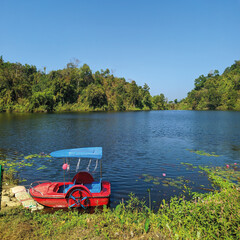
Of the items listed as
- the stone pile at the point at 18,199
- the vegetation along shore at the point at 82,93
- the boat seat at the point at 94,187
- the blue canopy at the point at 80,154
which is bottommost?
the stone pile at the point at 18,199

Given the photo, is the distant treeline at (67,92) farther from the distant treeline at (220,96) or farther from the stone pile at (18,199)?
the stone pile at (18,199)

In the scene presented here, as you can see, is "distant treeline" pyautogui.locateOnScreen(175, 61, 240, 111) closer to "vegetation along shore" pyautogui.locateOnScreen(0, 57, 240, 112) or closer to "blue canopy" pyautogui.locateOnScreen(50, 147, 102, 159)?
"vegetation along shore" pyautogui.locateOnScreen(0, 57, 240, 112)

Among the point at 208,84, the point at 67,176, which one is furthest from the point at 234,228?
the point at 208,84

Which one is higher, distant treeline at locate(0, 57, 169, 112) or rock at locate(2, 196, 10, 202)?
distant treeline at locate(0, 57, 169, 112)

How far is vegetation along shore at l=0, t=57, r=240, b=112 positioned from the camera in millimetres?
84438

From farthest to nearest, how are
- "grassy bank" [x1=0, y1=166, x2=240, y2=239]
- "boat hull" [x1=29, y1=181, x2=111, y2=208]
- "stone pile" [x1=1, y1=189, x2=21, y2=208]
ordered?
"boat hull" [x1=29, y1=181, x2=111, y2=208]
"stone pile" [x1=1, y1=189, x2=21, y2=208]
"grassy bank" [x1=0, y1=166, x2=240, y2=239]

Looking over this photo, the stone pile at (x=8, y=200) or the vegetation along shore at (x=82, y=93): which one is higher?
the vegetation along shore at (x=82, y=93)

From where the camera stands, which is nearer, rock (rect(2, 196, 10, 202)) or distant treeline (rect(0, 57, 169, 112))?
rock (rect(2, 196, 10, 202))

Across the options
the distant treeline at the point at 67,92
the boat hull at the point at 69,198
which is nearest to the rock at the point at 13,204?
the boat hull at the point at 69,198

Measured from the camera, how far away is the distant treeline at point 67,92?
83750 mm

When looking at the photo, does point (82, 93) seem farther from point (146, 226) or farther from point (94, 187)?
point (146, 226)

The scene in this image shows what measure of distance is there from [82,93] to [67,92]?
50.5 ft

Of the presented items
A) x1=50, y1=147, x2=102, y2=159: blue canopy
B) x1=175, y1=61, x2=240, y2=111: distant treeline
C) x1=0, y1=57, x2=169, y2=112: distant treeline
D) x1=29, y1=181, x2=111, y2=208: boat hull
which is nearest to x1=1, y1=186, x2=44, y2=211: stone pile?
x1=29, y1=181, x2=111, y2=208: boat hull

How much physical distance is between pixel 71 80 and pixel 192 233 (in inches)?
4645
